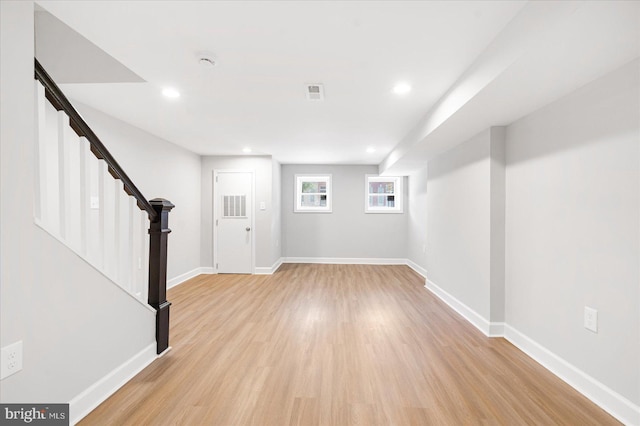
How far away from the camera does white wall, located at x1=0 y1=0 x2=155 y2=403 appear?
3.91 ft

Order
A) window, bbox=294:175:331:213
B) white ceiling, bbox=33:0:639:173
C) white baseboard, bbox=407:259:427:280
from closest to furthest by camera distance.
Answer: white ceiling, bbox=33:0:639:173, white baseboard, bbox=407:259:427:280, window, bbox=294:175:331:213

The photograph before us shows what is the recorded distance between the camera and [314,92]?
2500 millimetres

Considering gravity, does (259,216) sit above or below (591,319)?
above

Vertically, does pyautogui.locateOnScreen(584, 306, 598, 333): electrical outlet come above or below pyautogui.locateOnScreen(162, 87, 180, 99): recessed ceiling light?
below

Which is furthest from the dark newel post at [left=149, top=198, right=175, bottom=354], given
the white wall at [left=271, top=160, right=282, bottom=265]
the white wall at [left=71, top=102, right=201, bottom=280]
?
the white wall at [left=271, top=160, right=282, bottom=265]

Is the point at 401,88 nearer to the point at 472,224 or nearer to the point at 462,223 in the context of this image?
the point at 472,224

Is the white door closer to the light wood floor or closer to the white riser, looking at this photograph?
the light wood floor

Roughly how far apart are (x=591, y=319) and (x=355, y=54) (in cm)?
239

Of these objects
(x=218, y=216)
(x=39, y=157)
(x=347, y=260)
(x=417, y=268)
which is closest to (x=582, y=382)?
(x=39, y=157)

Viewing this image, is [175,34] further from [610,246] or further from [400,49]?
[610,246]

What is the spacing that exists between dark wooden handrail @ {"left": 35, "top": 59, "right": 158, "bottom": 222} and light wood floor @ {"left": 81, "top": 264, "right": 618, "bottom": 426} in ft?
4.27

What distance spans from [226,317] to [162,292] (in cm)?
104

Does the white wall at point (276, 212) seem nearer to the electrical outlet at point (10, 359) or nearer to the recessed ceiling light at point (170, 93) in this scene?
the recessed ceiling light at point (170, 93)

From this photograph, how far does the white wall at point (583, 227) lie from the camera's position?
158cm
